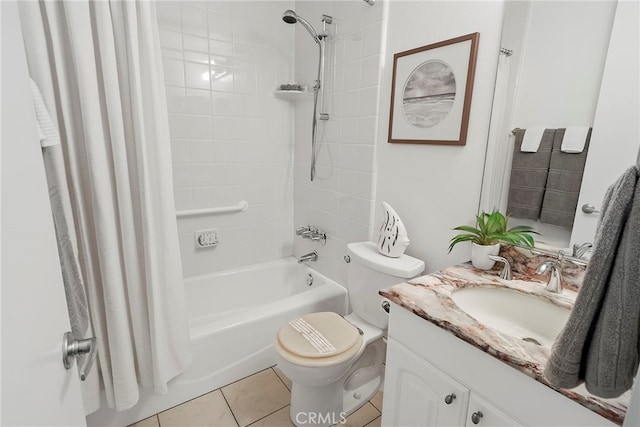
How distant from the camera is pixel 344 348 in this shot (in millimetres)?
1312

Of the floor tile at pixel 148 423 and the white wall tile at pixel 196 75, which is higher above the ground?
the white wall tile at pixel 196 75

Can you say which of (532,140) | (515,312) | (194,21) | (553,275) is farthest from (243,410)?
(194,21)

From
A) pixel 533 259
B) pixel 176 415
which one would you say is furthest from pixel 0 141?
pixel 176 415

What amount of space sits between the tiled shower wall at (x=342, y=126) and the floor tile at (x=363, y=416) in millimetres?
690

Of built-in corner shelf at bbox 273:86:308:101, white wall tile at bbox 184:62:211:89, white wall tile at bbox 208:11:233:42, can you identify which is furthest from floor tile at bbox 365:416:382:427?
white wall tile at bbox 208:11:233:42

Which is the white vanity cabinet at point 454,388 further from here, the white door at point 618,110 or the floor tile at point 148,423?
the floor tile at point 148,423

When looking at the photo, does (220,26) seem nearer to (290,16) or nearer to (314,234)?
Result: (290,16)

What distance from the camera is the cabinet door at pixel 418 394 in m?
0.90

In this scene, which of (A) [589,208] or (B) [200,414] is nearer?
(A) [589,208]

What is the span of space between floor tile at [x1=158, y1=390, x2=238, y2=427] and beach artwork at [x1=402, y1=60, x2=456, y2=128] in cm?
167

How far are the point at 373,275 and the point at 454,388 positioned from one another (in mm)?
635

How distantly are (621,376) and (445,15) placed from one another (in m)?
1.35

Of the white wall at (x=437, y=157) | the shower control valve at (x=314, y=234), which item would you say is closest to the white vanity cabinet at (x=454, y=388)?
the white wall at (x=437, y=157)

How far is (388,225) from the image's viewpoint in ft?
4.80
